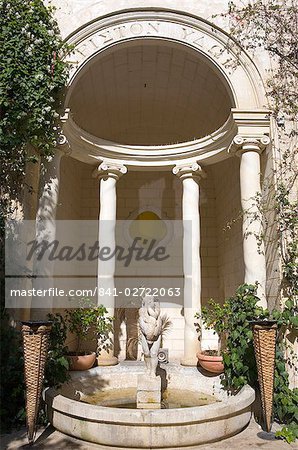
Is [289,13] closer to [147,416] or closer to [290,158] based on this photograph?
[290,158]

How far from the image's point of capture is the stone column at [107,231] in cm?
682

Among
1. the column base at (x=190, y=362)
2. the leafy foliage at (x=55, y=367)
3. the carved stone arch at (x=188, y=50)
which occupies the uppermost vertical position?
the carved stone arch at (x=188, y=50)

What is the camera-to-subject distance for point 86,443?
13.0ft

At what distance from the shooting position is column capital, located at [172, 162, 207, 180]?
7.47m

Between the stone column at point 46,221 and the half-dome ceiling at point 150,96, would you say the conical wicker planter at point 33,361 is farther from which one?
the half-dome ceiling at point 150,96

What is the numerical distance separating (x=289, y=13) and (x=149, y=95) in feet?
11.5

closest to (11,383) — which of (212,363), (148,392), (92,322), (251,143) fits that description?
(148,392)

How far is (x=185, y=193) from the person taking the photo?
755 cm

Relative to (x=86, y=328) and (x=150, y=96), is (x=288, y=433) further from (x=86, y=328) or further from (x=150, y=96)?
(x=150, y=96)

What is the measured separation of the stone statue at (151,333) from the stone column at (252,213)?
67.4 inches

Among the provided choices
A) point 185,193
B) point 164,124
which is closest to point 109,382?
point 185,193

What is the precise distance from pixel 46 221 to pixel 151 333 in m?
2.48

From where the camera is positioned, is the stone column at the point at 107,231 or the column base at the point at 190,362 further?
the stone column at the point at 107,231

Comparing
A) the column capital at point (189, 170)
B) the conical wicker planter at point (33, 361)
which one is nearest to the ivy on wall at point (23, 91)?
the conical wicker planter at point (33, 361)
